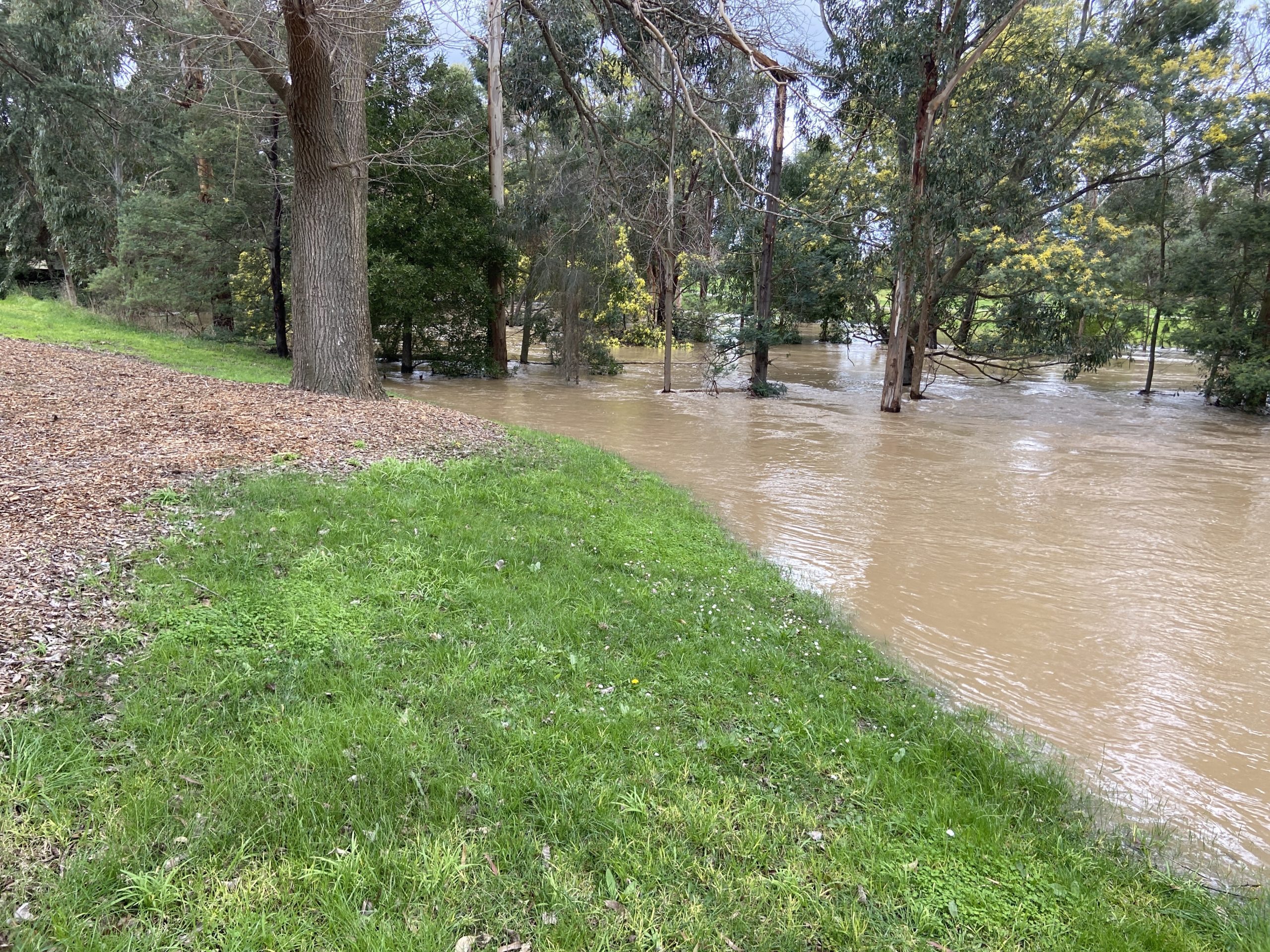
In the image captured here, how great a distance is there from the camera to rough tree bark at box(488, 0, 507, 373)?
55.6 ft

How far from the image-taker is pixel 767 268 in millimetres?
20391

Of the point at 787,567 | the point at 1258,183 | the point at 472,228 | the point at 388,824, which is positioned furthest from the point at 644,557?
the point at 1258,183

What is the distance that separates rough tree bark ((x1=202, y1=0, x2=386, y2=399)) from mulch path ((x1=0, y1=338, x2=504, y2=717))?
64cm

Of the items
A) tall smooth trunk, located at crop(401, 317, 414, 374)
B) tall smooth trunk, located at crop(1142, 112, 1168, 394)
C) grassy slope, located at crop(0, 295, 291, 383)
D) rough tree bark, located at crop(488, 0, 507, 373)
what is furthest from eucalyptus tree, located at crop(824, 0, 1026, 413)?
tall smooth trunk, located at crop(401, 317, 414, 374)

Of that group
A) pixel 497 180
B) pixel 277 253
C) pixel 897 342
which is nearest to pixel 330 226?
pixel 277 253

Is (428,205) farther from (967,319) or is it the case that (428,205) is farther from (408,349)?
(967,319)

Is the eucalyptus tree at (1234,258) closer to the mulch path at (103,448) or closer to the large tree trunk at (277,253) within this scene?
the mulch path at (103,448)

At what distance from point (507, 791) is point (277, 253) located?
60.5 feet

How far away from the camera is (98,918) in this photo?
6.75 ft

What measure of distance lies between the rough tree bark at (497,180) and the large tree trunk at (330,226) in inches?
267

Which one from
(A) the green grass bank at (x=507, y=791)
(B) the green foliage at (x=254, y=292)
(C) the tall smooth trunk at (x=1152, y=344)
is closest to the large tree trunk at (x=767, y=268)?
(C) the tall smooth trunk at (x=1152, y=344)

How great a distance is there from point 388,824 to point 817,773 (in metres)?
1.84

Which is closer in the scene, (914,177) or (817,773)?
(817,773)

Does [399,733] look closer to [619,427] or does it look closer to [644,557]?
[644,557]
